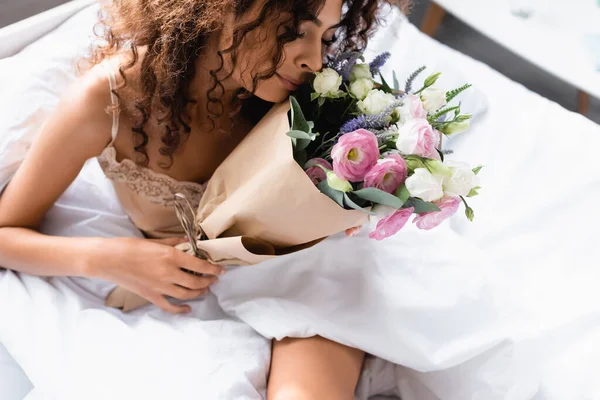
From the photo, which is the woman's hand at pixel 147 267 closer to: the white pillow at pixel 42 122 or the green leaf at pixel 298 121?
the white pillow at pixel 42 122

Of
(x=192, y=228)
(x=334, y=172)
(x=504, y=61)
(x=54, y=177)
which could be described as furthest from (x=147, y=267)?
(x=504, y=61)

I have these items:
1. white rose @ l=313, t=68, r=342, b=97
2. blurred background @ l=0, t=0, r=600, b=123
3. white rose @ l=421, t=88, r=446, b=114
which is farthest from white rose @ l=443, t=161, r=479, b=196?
blurred background @ l=0, t=0, r=600, b=123

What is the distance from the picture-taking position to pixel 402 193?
0.68 meters

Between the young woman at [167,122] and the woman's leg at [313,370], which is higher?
the young woman at [167,122]

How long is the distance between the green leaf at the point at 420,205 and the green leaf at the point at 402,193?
0.06 feet

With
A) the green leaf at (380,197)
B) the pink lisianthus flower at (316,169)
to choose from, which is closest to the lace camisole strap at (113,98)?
the pink lisianthus flower at (316,169)

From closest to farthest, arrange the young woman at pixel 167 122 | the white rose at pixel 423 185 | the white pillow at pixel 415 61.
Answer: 1. the white rose at pixel 423 185
2. the young woman at pixel 167 122
3. the white pillow at pixel 415 61

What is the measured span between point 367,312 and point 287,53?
1.54 feet

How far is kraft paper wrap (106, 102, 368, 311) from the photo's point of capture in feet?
2.48

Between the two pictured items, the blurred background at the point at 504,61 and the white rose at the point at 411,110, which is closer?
the white rose at the point at 411,110

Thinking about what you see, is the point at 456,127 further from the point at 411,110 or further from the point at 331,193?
the point at 331,193

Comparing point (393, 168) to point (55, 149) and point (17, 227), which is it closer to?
point (55, 149)

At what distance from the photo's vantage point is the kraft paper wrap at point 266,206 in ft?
2.48

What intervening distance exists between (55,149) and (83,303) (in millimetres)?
302
